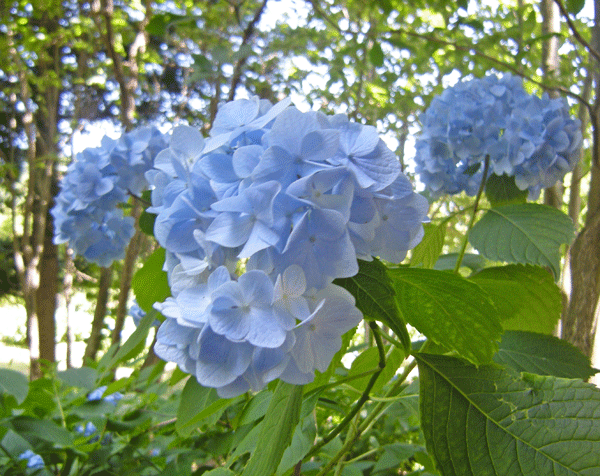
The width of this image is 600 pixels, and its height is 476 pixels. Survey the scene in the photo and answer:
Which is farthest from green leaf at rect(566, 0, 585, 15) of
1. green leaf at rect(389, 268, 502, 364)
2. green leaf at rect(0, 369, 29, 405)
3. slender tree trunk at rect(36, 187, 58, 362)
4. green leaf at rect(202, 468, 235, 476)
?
slender tree trunk at rect(36, 187, 58, 362)

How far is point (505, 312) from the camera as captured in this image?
655 millimetres

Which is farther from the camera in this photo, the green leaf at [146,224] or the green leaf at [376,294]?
the green leaf at [146,224]

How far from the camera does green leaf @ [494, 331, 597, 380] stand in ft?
2.02

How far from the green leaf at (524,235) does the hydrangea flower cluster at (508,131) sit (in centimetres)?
11

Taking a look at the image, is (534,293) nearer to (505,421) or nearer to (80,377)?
(505,421)

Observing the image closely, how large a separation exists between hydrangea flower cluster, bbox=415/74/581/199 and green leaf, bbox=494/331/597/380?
0.34 m

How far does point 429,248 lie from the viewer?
74cm

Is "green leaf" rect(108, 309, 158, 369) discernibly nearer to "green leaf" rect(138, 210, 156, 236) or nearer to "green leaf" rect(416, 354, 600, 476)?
"green leaf" rect(138, 210, 156, 236)

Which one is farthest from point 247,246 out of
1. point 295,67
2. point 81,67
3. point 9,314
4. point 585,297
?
point 9,314

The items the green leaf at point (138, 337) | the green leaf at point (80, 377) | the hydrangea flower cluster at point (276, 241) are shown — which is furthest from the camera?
the green leaf at point (80, 377)

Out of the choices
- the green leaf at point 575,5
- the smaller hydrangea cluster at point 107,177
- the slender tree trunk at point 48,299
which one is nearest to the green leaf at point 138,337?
the smaller hydrangea cluster at point 107,177

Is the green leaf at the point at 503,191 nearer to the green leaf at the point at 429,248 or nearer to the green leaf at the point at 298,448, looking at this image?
the green leaf at the point at 429,248

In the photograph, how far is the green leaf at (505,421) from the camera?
38 cm

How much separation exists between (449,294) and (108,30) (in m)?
2.04
